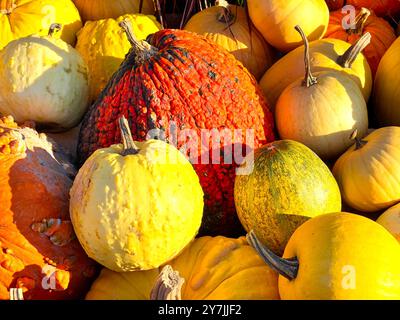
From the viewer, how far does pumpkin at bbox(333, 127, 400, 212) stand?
2.08m

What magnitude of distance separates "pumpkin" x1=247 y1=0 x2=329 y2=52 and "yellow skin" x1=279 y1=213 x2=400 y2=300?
1292 mm

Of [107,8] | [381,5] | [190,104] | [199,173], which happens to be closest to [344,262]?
[199,173]

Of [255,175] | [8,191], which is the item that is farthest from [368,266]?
[8,191]

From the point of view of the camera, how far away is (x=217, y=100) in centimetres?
224

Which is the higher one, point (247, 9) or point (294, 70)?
point (247, 9)

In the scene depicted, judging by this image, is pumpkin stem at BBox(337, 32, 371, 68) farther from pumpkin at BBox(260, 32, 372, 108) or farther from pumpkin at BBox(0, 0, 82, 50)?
pumpkin at BBox(0, 0, 82, 50)

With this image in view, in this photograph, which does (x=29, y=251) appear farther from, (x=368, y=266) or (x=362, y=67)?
(x=362, y=67)

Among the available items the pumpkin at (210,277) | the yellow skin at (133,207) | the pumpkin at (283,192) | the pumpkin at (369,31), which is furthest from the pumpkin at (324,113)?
the pumpkin at (369,31)

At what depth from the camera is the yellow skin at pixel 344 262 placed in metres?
1.60

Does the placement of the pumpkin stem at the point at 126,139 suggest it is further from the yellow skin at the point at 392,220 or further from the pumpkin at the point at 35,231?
the yellow skin at the point at 392,220

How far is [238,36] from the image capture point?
291 centimetres

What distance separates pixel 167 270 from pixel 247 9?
1.67 metres

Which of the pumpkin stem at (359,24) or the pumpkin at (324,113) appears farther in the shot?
the pumpkin stem at (359,24)

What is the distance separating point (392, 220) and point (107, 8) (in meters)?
2.11
